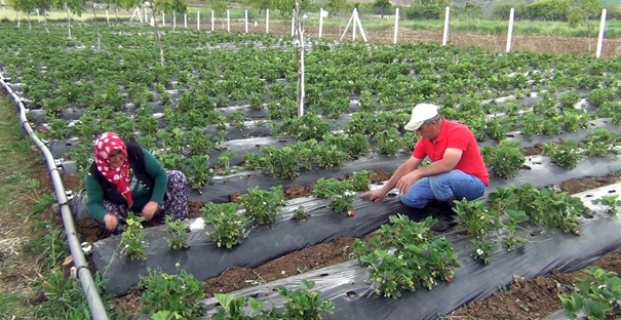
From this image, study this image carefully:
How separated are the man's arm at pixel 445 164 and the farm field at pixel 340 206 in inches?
16.3

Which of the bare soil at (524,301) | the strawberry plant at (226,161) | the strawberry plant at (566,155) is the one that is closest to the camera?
the bare soil at (524,301)

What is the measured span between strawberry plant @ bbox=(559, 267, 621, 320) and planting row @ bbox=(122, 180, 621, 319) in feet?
0.19

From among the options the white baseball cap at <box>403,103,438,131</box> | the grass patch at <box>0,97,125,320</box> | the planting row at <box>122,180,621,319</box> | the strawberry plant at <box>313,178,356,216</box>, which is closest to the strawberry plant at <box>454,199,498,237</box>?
the planting row at <box>122,180,621,319</box>

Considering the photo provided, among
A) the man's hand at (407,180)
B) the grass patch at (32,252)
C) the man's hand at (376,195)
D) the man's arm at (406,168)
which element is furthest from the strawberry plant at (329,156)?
the grass patch at (32,252)

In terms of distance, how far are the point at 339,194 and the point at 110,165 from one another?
175cm

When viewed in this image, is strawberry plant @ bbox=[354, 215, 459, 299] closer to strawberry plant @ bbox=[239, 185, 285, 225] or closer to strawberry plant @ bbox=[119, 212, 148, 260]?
strawberry plant @ bbox=[239, 185, 285, 225]

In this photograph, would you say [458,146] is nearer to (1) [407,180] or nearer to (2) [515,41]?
(1) [407,180]

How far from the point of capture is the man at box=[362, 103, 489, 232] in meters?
3.91

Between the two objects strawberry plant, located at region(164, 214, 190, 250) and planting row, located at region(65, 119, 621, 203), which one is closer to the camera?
strawberry plant, located at region(164, 214, 190, 250)

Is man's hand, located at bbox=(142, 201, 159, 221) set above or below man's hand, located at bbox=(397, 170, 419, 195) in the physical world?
below

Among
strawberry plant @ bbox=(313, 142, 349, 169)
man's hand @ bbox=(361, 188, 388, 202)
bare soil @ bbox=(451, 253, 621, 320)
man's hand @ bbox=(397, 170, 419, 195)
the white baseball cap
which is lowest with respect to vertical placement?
bare soil @ bbox=(451, 253, 621, 320)

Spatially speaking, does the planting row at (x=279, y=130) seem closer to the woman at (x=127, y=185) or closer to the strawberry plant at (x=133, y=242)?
the woman at (x=127, y=185)

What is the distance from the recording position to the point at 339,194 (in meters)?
4.18

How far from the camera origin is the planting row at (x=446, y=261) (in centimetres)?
297
